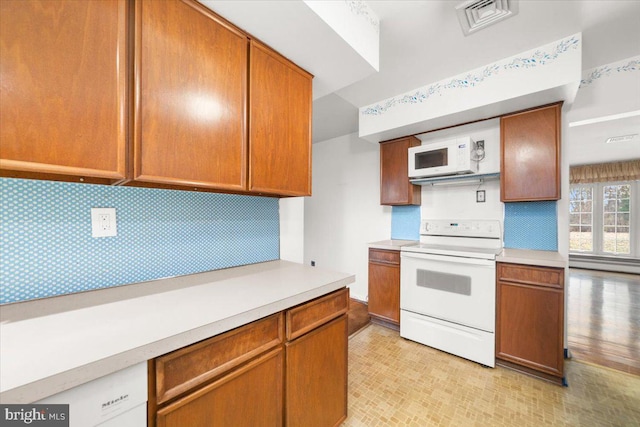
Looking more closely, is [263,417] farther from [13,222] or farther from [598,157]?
[598,157]

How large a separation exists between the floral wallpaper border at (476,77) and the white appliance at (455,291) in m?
1.33

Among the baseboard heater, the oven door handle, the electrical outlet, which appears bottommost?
the baseboard heater

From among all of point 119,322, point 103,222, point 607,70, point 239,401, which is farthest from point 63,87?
point 607,70

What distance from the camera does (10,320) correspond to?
2.51 ft

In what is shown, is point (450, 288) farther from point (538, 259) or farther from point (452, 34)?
point (452, 34)

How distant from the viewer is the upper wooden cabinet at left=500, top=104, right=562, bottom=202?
1.98 meters

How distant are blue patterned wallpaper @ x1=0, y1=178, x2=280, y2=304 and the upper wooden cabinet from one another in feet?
7.20

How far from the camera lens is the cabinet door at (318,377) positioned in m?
1.09

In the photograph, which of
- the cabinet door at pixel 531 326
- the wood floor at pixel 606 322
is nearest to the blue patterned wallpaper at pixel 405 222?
the cabinet door at pixel 531 326

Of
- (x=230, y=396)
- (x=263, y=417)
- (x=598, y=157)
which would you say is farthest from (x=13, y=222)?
(x=598, y=157)

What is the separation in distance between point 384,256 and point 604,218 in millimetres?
6350

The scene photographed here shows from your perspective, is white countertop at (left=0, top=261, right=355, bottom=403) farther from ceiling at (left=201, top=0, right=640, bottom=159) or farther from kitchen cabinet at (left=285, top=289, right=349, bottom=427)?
ceiling at (left=201, top=0, right=640, bottom=159)

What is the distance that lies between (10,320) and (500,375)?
2.81 m

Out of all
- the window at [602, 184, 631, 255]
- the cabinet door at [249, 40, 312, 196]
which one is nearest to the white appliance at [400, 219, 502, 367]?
the cabinet door at [249, 40, 312, 196]
